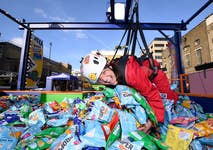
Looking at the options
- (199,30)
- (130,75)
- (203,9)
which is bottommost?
(130,75)

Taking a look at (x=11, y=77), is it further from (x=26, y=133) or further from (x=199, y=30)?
(x=199, y=30)

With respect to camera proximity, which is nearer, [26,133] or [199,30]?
[26,133]

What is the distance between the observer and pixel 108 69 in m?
1.97

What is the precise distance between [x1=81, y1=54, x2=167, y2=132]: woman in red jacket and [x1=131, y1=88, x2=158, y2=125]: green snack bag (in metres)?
0.04

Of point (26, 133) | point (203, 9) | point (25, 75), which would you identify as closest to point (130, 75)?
point (26, 133)

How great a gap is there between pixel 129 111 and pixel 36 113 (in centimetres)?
138

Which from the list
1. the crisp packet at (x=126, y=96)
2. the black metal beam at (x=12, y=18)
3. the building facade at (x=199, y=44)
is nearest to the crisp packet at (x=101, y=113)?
the crisp packet at (x=126, y=96)

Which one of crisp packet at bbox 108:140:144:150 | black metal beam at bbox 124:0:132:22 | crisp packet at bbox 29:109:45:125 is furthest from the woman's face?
black metal beam at bbox 124:0:132:22

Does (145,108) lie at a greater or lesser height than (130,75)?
lesser

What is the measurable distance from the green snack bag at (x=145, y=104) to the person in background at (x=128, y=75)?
4 cm

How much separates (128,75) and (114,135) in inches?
24.5

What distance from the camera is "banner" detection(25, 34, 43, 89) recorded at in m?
5.61

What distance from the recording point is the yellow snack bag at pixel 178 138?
4.70 ft

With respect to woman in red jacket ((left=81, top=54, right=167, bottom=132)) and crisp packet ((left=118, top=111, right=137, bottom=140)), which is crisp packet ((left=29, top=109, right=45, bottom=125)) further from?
crisp packet ((left=118, top=111, right=137, bottom=140))
